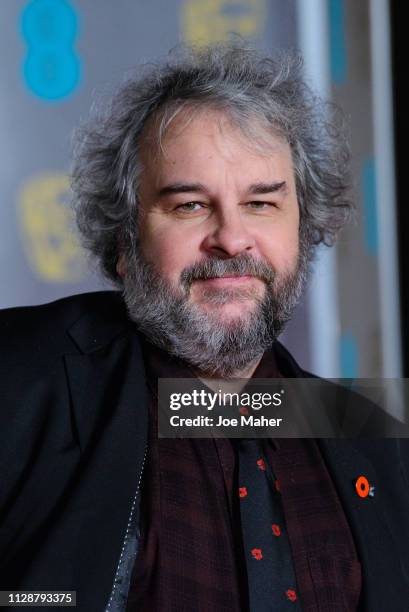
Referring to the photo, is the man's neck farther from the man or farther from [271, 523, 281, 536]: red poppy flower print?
[271, 523, 281, 536]: red poppy flower print

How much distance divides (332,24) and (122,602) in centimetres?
163

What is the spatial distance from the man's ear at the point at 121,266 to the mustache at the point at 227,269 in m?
0.17

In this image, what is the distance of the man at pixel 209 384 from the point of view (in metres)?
1.06

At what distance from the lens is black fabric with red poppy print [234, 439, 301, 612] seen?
108 cm

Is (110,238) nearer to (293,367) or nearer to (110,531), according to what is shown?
(293,367)

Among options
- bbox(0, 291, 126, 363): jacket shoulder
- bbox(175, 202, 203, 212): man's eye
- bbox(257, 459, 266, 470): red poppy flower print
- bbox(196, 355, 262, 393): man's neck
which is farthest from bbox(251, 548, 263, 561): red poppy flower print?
bbox(175, 202, 203, 212): man's eye

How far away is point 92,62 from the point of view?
2.01 metres

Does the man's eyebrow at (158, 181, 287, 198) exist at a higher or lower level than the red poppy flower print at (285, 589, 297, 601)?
higher

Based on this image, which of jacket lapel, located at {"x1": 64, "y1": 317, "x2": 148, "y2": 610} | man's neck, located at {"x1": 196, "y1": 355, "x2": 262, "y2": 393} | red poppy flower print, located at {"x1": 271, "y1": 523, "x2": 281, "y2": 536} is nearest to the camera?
jacket lapel, located at {"x1": 64, "y1": 317, "x2": 148, "y2": 610}

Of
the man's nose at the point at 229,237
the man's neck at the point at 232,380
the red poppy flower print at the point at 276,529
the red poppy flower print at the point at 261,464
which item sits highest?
the man's nose at the point at 229,237

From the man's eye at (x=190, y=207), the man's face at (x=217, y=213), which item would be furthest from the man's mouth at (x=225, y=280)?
the man's eye at (x=190, y=207)

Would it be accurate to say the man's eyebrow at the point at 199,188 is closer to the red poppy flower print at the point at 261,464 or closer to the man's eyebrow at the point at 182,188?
the man's eyebrow at the point at 182,188

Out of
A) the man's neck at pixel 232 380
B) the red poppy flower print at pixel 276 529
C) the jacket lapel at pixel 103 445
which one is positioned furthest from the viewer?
the man's neck at pixel 232 380

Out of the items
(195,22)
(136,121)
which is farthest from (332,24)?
(136,121)
